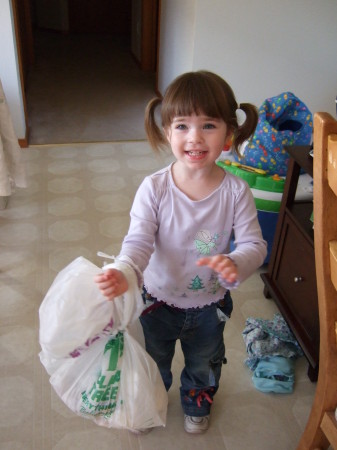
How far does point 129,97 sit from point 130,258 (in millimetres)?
3087

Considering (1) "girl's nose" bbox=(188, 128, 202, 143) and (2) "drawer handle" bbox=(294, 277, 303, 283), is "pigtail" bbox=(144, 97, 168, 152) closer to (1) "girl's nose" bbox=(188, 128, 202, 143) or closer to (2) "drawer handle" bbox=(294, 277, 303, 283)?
(1) "girl's nose" bbox=(188, 128, 202, 143)

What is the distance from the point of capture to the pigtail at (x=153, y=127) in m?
0.99

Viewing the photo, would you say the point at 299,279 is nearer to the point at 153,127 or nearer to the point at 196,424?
the point at 196,424

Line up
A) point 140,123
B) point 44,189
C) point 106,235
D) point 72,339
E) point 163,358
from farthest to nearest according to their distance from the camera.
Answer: point 140,123 → point 44,189 → point 106,235 → point 163,358 → point 72,339

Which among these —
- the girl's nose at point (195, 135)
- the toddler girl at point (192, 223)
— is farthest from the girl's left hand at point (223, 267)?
the girl's nose at point (195, 135)

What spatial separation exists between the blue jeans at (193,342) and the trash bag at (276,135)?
0.82 m

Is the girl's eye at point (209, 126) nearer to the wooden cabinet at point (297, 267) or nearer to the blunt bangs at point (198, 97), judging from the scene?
the blunt bangs at point (198, 97)

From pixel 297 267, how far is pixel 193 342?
542 mm

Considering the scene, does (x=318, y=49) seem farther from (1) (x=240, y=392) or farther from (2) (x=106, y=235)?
(1) (x=240, y=392)

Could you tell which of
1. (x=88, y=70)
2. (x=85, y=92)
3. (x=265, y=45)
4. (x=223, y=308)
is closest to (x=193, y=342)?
(x=223, y=308)

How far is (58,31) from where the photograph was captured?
222 inches

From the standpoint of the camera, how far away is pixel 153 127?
3.31 feet

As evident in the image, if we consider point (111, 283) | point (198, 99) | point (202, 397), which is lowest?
point (202, 397)

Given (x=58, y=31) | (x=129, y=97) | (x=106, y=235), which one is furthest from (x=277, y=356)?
(x=58, y=31)
